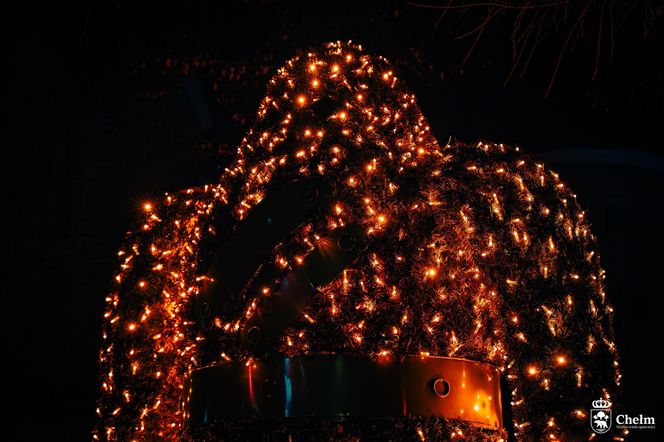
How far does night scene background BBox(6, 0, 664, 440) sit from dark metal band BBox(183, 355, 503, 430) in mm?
3803

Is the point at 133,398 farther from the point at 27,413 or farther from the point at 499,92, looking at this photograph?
the point at 499,92

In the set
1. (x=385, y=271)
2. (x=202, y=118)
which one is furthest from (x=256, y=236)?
(x=202, y=118)

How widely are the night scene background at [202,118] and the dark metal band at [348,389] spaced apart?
3.80 meters

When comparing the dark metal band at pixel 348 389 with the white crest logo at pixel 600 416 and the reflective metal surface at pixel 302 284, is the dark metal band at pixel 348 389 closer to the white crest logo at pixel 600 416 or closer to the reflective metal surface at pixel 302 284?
the reflective metal surface at pixel 302 284

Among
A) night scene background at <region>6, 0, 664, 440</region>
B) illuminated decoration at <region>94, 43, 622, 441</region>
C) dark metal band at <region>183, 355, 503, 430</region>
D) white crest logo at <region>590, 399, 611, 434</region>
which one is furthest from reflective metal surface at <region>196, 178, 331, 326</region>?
night scene background at <region>6, 0, 664, 440</region>

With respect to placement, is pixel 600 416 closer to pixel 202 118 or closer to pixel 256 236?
pixel 256 236

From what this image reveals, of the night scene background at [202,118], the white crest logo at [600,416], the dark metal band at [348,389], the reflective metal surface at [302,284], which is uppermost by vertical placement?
the night scene background at [202,118]

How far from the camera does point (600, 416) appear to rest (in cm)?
319

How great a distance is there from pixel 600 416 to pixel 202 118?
7.59 metres

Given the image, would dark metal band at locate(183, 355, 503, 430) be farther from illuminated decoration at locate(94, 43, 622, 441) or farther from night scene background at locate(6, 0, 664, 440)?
night scene background at locate(6, 0, 664, 440)

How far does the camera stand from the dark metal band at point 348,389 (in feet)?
8.38

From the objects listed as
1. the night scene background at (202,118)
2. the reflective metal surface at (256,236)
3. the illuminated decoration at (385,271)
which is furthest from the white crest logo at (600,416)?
the night scene background at (202,118)

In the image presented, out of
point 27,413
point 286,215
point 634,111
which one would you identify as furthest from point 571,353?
point 27,413

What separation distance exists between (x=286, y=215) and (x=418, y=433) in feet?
3.53
